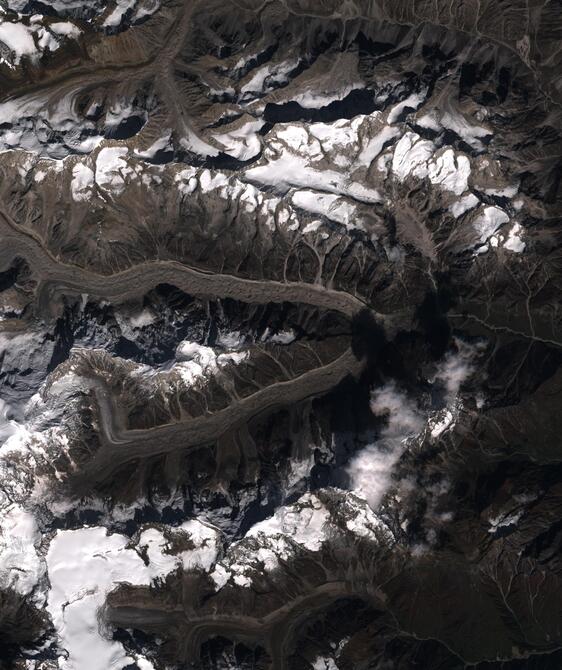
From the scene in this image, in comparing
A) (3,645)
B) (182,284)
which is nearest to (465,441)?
(182,284)

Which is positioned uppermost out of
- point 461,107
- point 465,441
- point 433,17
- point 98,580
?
point 433,17

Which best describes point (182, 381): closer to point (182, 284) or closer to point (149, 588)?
point (182, 284)

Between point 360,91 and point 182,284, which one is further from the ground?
point 360,91

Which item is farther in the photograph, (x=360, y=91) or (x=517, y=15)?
(x=360, y=91)

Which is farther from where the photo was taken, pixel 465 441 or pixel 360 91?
pixel 360 91

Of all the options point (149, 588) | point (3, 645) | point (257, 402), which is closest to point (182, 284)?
point (257, 402)

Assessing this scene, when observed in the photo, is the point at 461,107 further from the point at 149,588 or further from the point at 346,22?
the point at 149,588
